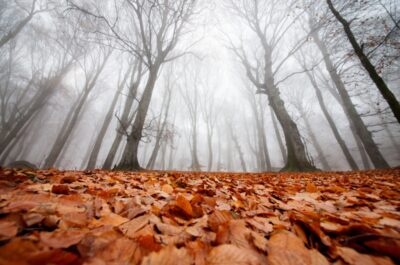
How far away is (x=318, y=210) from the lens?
1312 millimetres

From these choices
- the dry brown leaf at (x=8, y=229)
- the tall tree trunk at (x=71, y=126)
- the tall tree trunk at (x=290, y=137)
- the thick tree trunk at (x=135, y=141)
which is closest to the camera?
the dry brown leaf at (x=8, y=229)

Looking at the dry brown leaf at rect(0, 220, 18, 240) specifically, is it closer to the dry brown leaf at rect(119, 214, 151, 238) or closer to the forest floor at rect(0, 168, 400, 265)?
the forest floor at rect(0, 168, 400, 265)

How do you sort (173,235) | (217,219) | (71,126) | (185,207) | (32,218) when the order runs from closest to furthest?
(32,218)
(173,235)
(217,219)
(185,207)
(71,126)

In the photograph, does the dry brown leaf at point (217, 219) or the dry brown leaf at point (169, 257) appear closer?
the dry brown leaf at point (169, 257)

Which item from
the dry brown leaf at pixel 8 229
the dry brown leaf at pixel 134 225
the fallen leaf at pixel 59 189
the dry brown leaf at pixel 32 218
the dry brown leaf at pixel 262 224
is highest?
the fallen leaf at pixel 59 189

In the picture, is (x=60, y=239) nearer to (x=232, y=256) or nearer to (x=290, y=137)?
(x=232, y=256)

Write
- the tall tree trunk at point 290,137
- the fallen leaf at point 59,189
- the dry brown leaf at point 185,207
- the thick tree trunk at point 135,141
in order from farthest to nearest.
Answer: the tall tree trunk at point 290,137 → the thick tree trunk at point 135,141 → the fallen leaf at point 59,189 → the dry brown leaf at point 185,207

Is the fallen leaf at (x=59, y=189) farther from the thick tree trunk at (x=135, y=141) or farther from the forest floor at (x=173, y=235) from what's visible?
the thick tree trunk at (x=135, y=141)

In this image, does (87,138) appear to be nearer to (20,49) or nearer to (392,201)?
(20,49)

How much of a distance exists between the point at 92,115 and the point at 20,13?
24.8 metres

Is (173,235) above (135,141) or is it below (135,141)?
below

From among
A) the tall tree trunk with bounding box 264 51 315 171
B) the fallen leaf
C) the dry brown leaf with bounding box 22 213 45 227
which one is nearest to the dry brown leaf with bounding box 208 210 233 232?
the dry brown leaf with bounding box 22 213 45 227

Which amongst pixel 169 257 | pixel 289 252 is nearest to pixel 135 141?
pixel 169 257

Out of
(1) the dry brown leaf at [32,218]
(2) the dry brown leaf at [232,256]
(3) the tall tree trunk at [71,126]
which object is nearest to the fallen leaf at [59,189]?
(1) the dry brown leaf at [32,218]
